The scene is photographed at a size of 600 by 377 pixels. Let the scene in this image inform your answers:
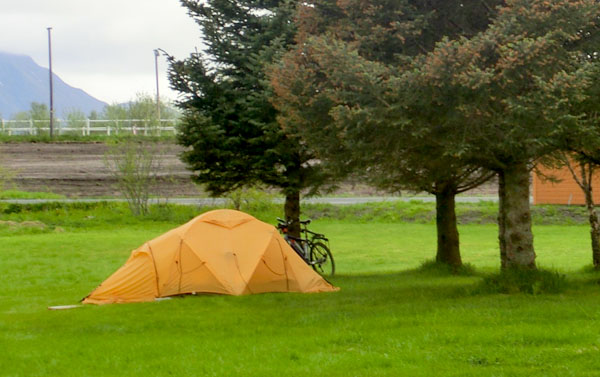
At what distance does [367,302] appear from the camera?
11641 millimetres

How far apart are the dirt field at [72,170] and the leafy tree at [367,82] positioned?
25.1 metres

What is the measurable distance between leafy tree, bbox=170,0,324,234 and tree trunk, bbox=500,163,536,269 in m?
5.23

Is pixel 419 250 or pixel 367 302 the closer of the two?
pixel 367 302

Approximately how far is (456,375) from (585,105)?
4.59 m

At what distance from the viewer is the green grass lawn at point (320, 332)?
24.0 feet

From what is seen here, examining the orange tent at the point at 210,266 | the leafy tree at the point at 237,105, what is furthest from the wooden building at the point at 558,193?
the orange tent at the point at 210,266

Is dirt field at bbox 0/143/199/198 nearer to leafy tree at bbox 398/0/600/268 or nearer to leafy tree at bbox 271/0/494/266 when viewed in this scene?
leafy tree at bbox 271/0/494/266

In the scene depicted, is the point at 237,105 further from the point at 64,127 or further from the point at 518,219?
the point at 64,127

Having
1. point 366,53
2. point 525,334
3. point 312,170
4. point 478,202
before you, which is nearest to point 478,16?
point 366,53

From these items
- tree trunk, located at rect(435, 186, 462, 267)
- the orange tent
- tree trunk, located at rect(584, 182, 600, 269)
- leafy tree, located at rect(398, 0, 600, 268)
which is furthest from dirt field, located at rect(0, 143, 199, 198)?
leafy tree, located at rect(398, 0, 600, 268)

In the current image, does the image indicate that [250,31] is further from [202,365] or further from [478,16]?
[202,365]

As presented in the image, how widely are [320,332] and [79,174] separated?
3587cm

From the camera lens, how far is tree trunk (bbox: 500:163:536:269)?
1155cm

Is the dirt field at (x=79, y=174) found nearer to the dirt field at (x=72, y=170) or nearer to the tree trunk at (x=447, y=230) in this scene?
the dirt field at (x=72, y=170)
